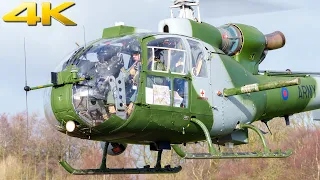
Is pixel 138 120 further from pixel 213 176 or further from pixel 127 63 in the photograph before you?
pixel 213 176

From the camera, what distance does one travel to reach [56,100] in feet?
39.8

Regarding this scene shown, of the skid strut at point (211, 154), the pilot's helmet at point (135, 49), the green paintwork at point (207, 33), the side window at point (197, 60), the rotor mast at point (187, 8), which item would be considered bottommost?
the skid strut at point (211, 154)

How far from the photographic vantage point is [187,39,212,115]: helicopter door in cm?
1302

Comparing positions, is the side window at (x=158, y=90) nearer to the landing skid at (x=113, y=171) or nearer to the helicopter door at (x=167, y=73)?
the helicopter door at (x=167, y=73)

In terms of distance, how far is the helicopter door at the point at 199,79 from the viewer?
42.7 ft

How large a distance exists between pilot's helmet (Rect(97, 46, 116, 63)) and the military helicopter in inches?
0.7

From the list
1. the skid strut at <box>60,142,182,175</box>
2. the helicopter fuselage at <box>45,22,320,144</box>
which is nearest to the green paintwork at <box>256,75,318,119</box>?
the helicopter fuselage at <box>45,22,320,144</box>

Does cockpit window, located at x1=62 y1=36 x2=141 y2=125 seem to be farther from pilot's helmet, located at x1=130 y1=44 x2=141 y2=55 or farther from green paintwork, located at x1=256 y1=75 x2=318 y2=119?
green paintwork, located at x1=256 y1=75 x2=318 y2=119

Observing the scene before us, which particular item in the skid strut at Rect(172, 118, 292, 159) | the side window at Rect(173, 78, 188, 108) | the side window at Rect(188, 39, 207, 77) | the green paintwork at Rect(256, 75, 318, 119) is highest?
the side window at Rect(188, 39, 207, 77)

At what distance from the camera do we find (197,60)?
43.5 ft

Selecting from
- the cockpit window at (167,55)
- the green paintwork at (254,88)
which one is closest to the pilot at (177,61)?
the cockpit window at (167,55)

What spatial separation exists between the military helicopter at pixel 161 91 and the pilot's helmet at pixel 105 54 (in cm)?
2

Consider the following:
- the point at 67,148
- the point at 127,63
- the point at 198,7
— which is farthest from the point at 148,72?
the point at 67,148

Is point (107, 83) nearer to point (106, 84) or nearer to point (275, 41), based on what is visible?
point (106, 84)
